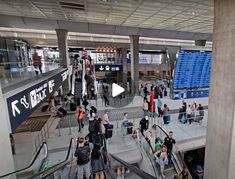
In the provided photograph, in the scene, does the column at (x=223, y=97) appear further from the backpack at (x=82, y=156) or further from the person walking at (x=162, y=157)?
the backpack at (x=82, y=156)

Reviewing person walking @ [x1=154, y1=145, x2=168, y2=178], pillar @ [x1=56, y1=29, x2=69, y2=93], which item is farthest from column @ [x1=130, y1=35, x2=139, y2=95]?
person walking @ [x1=154, y1=145, x2=168, y2=178]

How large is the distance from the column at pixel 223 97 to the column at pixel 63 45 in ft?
39.3

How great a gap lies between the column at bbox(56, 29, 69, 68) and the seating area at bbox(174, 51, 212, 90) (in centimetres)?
962

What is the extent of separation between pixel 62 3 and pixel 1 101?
628 centimetres

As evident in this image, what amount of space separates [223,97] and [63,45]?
13024 millimetres

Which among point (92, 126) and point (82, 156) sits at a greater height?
point (92, 126)

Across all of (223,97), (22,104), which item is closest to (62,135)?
(22,104)

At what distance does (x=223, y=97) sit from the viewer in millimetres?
5227

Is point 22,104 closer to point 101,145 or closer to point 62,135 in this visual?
point 101,145

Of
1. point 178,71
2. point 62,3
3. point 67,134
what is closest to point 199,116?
point 178,71

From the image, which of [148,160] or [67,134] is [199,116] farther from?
[67,134]

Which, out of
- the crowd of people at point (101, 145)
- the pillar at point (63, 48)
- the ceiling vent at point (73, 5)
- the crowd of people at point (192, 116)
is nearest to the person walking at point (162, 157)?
the crowd of people at point (101, 145)

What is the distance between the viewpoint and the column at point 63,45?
1438cm

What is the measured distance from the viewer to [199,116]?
10.3 metres
